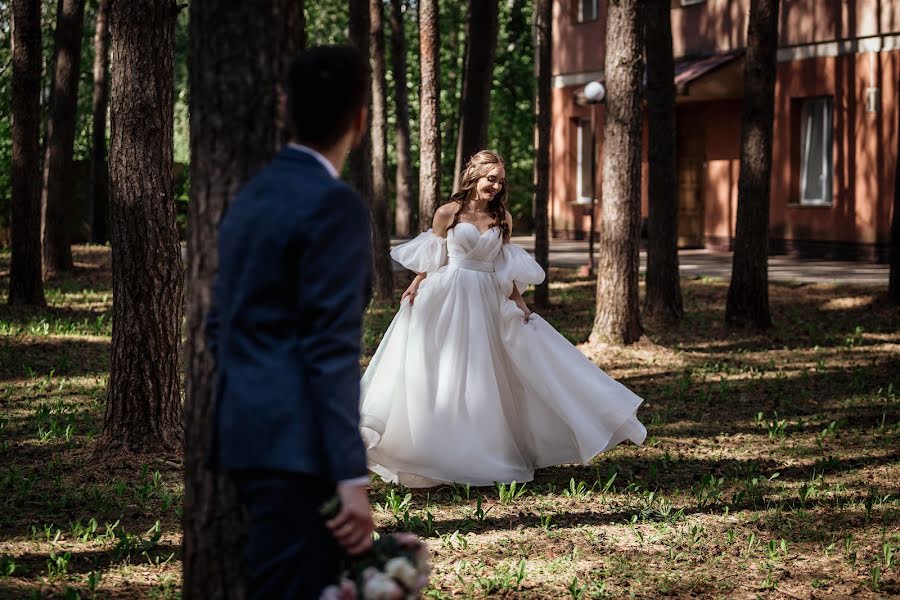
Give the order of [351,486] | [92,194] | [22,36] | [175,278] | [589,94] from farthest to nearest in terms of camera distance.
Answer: [92,194]
[589,94]
[22,36]
[175,278]
[351,486]

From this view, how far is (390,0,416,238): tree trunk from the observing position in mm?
23047

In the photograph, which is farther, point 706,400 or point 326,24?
point 326,24

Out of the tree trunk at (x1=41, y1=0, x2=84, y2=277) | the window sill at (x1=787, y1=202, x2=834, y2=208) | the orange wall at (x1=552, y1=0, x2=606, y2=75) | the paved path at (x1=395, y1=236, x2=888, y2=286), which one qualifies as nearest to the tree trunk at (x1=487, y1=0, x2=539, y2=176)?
the orange wall at (x1=552, y1=0, x2=606, y2=75)

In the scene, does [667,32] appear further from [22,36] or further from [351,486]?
[351,486]

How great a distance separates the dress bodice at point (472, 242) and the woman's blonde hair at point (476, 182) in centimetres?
8

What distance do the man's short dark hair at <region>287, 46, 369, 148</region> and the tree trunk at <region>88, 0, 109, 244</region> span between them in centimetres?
2027

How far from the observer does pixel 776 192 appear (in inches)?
1032

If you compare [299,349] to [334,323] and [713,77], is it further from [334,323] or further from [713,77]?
[713,77]

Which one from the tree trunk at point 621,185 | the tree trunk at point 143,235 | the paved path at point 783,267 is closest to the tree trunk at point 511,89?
the paved path at point 783,267

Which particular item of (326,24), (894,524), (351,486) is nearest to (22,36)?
(894,524)

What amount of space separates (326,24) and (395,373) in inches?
1650

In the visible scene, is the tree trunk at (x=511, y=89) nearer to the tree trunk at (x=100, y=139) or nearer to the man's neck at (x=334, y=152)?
the tree trunk at (x=100, y=139)

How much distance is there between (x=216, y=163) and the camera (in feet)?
11.6

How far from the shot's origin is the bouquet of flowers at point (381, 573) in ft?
9.68
